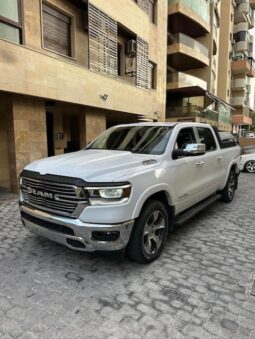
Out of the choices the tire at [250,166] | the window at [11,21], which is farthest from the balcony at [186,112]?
the window at [11,21]

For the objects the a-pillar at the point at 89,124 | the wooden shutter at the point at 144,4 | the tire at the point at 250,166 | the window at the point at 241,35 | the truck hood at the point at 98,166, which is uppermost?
the window at the point at 241,35

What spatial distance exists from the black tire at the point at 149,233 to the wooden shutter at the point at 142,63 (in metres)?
10.9

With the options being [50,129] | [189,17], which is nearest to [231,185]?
[50,129]

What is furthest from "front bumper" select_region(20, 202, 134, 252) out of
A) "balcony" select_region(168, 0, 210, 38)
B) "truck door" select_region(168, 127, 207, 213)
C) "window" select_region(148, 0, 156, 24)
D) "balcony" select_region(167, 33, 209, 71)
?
"balcony" select_region(168, 0, 210, 38)

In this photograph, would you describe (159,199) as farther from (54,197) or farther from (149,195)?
(54,197)

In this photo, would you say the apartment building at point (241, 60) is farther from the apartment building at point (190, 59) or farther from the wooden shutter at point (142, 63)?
the wooden shutter at point (142, 63)

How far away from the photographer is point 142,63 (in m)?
13.5

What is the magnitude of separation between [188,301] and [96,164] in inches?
72.6

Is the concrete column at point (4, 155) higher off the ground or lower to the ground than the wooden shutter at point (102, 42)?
lower

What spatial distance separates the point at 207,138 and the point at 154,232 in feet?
8.99

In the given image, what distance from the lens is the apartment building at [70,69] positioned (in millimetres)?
7375

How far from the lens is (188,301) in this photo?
9.03ft

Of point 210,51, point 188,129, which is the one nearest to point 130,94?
point 188,129

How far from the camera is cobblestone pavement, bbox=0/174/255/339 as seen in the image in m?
2.38
